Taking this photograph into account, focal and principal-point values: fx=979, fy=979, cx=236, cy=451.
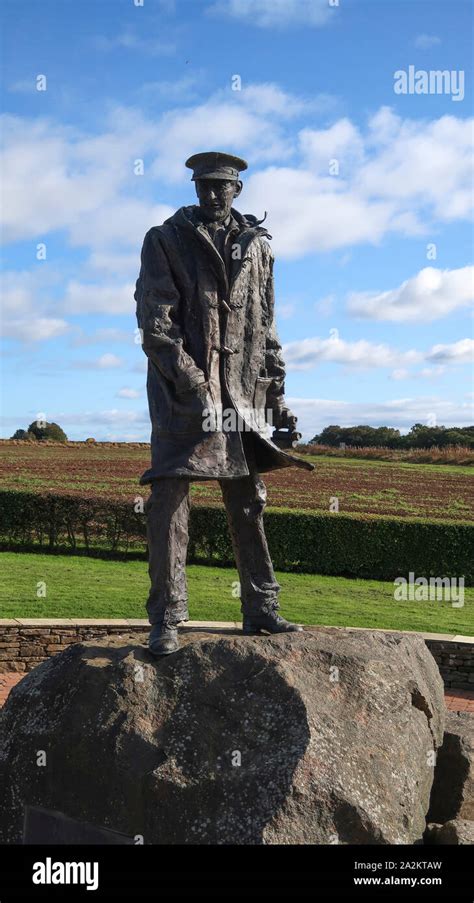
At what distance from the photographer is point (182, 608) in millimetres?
5191

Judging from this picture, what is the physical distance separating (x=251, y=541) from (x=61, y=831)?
1887 mm

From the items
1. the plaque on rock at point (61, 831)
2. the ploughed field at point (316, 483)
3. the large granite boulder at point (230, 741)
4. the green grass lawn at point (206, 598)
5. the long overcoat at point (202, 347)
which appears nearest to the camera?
the large granite boulder at point (230, 741)

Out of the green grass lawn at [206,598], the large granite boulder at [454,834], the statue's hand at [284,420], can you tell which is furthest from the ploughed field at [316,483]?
the large granite boulder at [454,834]

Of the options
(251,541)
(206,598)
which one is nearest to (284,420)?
(251,541)

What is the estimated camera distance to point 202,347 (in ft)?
17.4

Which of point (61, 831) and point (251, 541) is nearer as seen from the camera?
point (61, 831)

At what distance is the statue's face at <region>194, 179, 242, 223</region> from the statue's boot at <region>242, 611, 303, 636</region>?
226cm

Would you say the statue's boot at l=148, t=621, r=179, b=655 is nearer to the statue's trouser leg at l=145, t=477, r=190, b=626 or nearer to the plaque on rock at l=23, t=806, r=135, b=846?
the statue's trouser leg at l=145, t=477, r=190, b=626

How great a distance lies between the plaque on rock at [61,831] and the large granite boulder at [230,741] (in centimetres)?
4

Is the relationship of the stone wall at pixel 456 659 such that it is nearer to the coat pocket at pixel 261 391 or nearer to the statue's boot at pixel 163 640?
the coat pocket at pixel 261 391

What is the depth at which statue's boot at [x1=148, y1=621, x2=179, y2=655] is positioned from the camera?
4.95 m

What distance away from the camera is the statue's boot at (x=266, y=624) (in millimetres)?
5574

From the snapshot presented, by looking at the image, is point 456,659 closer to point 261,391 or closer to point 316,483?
point 261,391
